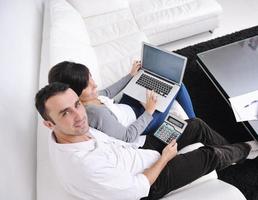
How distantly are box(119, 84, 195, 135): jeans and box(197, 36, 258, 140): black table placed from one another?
0.29 metres

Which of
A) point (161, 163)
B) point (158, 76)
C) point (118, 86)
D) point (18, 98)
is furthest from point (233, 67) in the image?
point (18, 98)

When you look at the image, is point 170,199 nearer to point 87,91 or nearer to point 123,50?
point 87,91

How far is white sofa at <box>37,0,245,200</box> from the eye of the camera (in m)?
1.36

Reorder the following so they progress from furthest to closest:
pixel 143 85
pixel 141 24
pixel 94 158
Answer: pixel 141 24 < pixel 143 85 < pixel 94 158

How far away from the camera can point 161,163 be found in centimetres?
147

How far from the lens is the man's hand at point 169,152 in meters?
1.50

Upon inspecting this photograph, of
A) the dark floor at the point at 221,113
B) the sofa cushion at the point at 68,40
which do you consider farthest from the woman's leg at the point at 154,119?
the dark floor at the point at 221,113

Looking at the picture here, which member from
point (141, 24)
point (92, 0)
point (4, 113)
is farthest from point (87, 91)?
point (92, 0)

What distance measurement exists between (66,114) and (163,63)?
2.78 ft

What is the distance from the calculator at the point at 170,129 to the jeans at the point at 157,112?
0.06m

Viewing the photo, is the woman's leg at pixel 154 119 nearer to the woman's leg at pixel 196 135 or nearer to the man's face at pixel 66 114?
the woman's leg at pixel 196 135

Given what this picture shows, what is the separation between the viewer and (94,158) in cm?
118

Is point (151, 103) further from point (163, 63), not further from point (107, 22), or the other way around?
point (107, 22)

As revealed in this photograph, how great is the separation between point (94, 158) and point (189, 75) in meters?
1.60
